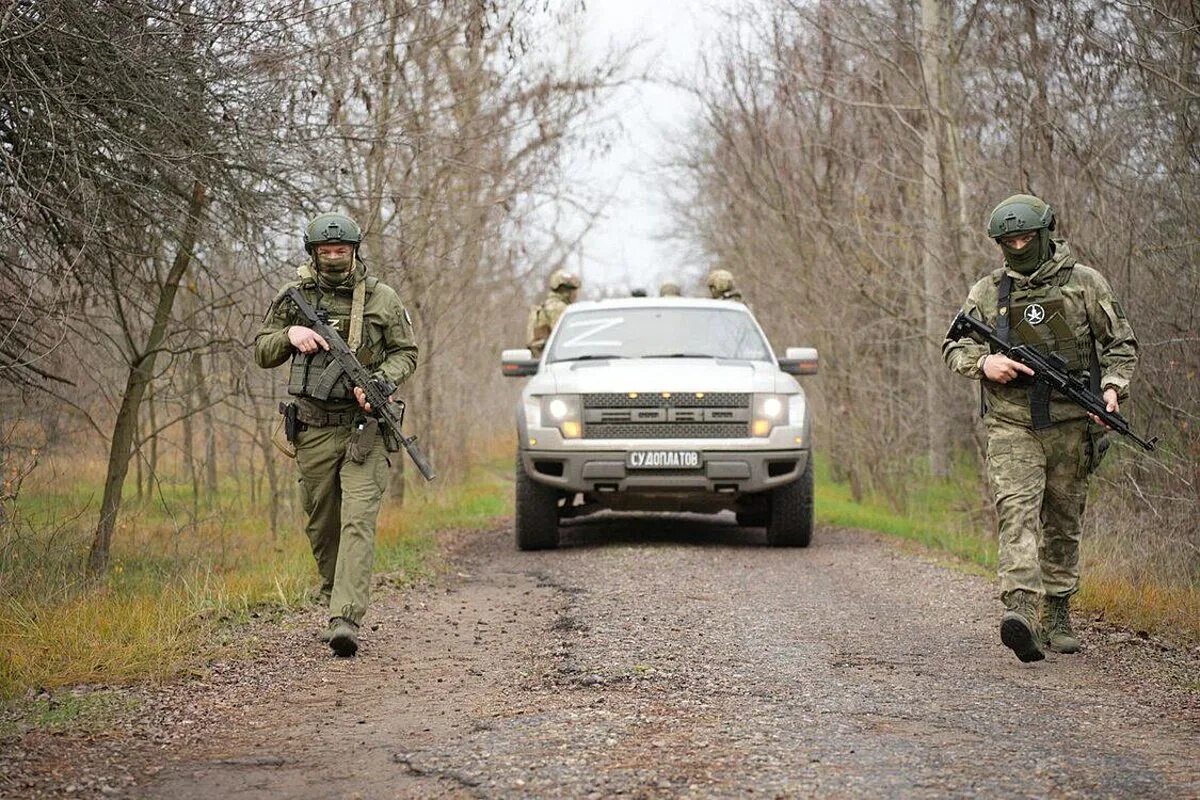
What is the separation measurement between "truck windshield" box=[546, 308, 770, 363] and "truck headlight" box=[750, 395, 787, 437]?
32.8 inches

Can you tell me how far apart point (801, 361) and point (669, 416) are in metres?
1.25

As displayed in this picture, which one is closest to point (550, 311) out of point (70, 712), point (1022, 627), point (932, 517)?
point (932, 517)

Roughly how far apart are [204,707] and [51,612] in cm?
182

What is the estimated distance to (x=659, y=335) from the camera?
11.3m

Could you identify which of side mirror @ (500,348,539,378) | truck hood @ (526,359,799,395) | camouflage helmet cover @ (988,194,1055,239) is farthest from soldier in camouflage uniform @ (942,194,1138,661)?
side mirror @ (500,348,539,378)

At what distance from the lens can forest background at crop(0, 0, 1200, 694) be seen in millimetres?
7332

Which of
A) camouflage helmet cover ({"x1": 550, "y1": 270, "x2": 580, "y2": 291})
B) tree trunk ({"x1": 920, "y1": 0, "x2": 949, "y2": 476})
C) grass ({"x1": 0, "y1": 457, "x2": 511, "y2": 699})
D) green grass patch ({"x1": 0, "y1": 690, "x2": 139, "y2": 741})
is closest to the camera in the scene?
green grass patch ({"x1": 0, "y1": 690, "x2": 139, "y2": 741})

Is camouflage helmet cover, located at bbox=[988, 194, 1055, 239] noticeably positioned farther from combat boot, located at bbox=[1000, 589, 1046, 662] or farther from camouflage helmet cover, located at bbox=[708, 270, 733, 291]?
camouflage helmet cover, located at bbox=[708, 270, 733, 291]

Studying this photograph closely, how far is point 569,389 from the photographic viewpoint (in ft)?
34.0

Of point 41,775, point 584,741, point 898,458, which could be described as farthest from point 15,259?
point 898,458

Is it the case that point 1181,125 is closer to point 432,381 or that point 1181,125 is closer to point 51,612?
point 51,612

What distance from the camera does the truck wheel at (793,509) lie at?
10.5 metres

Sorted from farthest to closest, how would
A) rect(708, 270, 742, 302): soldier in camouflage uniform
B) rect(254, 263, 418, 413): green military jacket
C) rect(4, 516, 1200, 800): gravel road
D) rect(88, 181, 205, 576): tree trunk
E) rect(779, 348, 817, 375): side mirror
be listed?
1. rect(708, 270, 742, 302): soldier in camouflage uniform
2. rect(779, 348, 817, 375): side mirror
3. rect(88, 181, 205, 576): tree trunk
4. rect(254, 263, 418, 413): green military jacket
5. rect(4, 516, 1200, 800): gravel road

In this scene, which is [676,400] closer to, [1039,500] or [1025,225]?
[1039,500]
